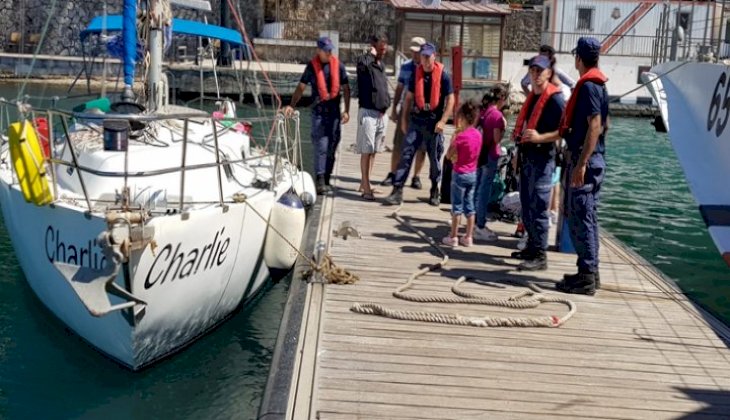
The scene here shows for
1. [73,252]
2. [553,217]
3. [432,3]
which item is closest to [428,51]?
[553,217]

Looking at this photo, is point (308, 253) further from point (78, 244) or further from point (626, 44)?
point (626, 44)

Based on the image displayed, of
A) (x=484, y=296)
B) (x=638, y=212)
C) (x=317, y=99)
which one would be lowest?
(x=638, y=212)

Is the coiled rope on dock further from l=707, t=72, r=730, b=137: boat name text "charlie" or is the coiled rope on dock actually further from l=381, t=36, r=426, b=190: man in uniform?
l=381, t=36, r=426, b=190: man in uniform

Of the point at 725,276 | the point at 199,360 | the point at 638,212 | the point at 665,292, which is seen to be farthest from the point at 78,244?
the point at 638,212

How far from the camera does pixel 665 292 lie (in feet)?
24.4

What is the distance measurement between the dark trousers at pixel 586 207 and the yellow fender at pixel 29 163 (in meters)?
3.76

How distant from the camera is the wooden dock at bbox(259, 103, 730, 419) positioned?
4.96 meters

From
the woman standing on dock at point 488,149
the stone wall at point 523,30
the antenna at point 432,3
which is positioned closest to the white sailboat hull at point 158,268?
the woman standing on dock at point 488,149

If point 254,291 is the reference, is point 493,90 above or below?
above

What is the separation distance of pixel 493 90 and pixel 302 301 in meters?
3.10

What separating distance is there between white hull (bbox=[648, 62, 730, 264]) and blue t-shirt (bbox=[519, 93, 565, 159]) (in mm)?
1554

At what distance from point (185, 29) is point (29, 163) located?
6.19 metres

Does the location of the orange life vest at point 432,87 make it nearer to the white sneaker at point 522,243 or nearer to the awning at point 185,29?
the white sneaker at point 522,243

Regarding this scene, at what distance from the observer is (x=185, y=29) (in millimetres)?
12367
